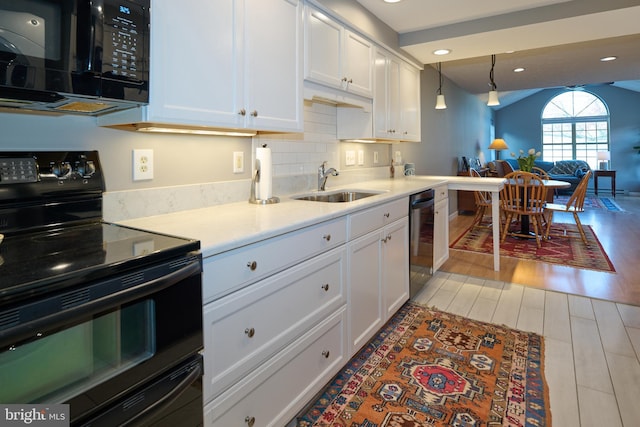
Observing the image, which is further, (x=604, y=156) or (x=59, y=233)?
(x=604, y=156)

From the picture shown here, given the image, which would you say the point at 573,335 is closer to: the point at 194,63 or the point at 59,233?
the point at 194,63

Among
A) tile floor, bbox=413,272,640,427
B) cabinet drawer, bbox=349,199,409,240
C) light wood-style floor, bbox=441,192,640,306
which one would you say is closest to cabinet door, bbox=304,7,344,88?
cabinet drawer, bbox=349,199,409,240

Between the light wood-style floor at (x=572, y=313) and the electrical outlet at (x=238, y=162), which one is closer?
the light wood-style floor at (x=572, y=313)

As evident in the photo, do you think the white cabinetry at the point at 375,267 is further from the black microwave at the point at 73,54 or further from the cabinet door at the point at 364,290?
the black microwave at the point at 73,54

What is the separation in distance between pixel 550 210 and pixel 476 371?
3.57m

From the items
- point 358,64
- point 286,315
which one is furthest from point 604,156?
point 286,315

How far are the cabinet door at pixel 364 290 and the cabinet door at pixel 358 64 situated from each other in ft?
3.42

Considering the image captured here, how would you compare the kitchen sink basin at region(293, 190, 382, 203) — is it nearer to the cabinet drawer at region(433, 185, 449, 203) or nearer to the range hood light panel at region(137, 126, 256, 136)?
the range hood light panel at region(137, 126, 256, 136)

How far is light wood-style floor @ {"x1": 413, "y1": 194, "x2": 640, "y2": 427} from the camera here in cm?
171

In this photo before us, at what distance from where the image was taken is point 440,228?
11.3 ft

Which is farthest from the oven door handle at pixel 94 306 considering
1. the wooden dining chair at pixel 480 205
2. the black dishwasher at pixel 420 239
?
the wooden dining chair at pixel 480 205

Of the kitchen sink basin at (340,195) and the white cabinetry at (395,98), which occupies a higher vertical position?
the white cabinetry at (395,98)

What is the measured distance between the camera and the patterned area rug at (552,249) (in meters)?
3.83

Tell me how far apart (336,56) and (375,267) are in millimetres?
1288
